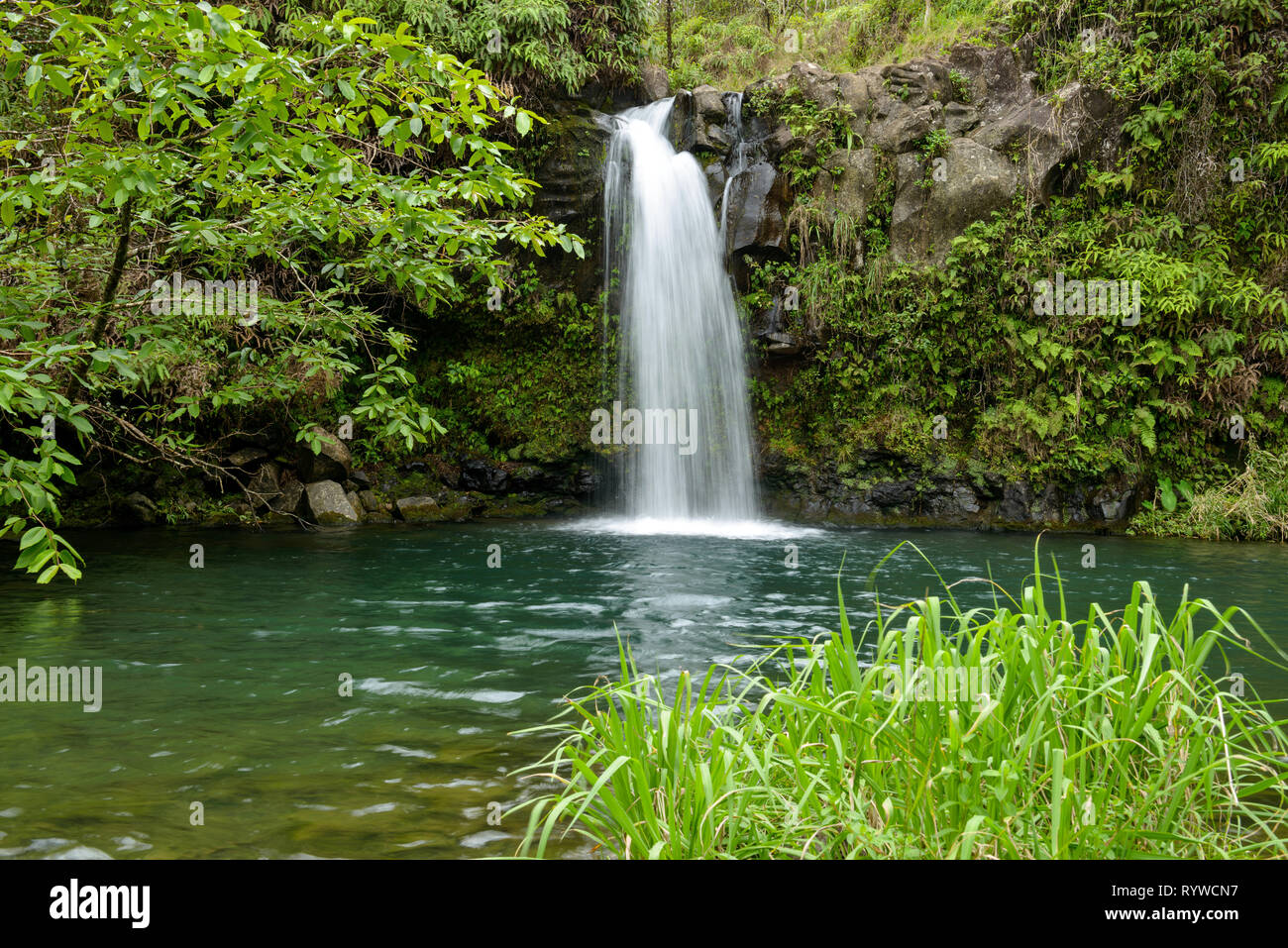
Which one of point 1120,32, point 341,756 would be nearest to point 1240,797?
point 341,756

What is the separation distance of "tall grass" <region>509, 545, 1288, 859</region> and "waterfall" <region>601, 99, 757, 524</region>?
1224cm

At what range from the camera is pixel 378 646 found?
6.32 metres

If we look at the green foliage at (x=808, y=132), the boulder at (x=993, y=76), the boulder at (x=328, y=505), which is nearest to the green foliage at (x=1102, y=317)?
the boulder at (x=993, y=76)

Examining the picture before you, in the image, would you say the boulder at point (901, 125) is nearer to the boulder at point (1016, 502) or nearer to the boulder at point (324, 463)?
the boulder at point (1016, 502)

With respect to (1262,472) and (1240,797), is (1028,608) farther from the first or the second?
(1262,472)

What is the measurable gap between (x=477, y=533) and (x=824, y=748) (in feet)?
33.3

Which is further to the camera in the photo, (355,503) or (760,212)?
(760,212)

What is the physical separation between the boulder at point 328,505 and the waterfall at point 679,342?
504 cm

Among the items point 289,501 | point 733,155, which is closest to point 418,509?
point 289,501

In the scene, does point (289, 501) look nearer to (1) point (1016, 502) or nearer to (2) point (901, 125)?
(1) point (1016, 502)

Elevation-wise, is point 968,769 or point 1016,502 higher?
point 1016,502

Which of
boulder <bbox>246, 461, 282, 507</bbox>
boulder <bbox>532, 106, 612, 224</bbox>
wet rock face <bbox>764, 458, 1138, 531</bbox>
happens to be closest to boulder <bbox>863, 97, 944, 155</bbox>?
boulder <bbox>532, 106, 612, 224</bbox>

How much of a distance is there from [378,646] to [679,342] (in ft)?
33.3

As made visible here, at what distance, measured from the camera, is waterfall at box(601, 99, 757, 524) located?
15227 millimetres
